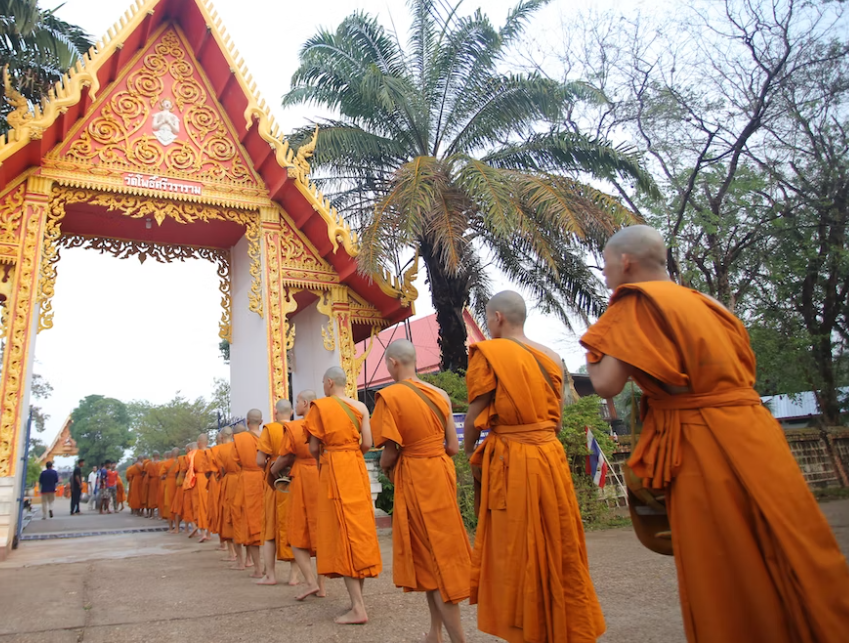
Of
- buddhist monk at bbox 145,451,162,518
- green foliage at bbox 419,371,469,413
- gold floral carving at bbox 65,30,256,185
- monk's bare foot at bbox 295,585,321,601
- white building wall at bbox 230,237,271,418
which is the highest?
gold floral carving at bbox 65,30,256,185

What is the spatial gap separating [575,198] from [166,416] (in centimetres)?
4210

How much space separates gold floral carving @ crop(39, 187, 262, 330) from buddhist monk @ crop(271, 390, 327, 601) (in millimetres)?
4268

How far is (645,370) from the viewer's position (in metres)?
2.20

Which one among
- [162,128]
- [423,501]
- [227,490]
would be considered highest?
[162,128]

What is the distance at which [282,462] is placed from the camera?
573 centimetres

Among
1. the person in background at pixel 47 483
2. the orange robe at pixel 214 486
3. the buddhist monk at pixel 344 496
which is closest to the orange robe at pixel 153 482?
the person in background at pixel 47 483

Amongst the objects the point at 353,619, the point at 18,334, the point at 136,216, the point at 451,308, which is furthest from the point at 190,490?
the point at 353,619

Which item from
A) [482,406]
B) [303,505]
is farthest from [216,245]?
[482,406]

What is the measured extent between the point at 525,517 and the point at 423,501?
1.05 m

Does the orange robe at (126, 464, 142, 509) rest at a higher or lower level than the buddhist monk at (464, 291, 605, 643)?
higher

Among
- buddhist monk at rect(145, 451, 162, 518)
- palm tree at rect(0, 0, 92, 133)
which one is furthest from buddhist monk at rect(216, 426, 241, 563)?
buddhist monk at rect(145, 451, 162, 518)

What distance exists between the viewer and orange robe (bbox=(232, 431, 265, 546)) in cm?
698

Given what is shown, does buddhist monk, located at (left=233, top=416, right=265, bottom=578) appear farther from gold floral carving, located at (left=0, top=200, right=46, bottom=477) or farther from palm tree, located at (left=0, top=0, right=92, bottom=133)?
palm tree, located at (left=0, top=0, right=92, bottom=133)

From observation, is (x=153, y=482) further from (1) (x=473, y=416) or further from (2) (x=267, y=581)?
(1) (x=473, y=416)
